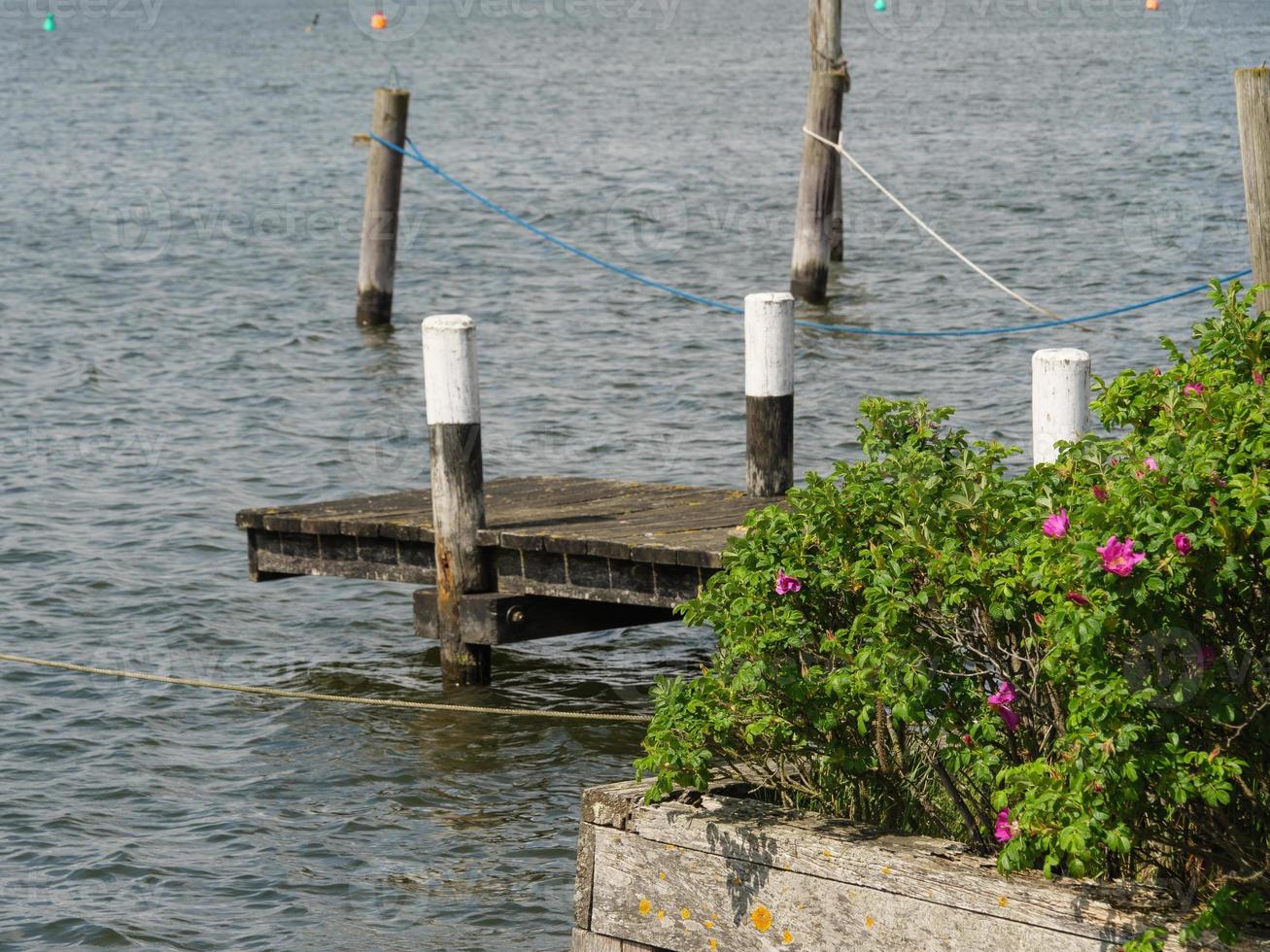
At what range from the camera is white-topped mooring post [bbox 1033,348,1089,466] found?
6.55m

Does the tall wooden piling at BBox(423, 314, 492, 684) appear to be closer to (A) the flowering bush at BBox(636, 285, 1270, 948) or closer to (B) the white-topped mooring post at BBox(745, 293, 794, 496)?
(B) the white-topped mooring post at BBox(745, 293, 794, 496)

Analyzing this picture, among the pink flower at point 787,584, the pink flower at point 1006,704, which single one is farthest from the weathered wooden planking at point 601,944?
the pink flower at point 1006,704

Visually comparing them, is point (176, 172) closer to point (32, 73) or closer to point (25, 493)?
point (25, 493)

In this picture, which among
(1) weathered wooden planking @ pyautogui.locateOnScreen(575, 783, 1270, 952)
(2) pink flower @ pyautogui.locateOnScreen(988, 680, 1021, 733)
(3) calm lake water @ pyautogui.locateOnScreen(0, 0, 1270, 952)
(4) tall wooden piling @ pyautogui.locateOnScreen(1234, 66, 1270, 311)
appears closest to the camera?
(1) weathered wooden planking @ pyautogui.locateOnScreen(575, 783, 1270, 952)

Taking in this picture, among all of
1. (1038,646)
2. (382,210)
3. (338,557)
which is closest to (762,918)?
(1038,646)

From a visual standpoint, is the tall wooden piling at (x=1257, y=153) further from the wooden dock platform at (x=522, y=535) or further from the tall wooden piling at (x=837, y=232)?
the tall wooden piling at (x=837, y=232)

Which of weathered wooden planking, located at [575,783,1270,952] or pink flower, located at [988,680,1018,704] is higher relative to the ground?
pink flower, located at [988,680,1018,704]

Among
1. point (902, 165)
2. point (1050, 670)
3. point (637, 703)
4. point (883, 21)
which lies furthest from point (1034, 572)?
point (883, 21)

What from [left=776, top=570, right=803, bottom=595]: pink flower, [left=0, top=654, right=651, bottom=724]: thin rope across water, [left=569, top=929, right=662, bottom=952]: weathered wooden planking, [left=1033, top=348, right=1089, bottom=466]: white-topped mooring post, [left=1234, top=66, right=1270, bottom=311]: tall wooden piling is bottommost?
[left=0, top=654, right=651, bottom=724]: thin rope across water

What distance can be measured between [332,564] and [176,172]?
27682 mm

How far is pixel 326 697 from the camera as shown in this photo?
30.6ft

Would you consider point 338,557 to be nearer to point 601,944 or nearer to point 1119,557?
point 601,944

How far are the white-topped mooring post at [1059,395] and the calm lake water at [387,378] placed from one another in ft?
8.26

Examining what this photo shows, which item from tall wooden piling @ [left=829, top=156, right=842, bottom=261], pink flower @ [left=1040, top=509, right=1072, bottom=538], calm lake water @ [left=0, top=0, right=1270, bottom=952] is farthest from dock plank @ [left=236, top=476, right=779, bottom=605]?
tall wooden piling @ [left=829, top=156, right=842, bottom=261]
